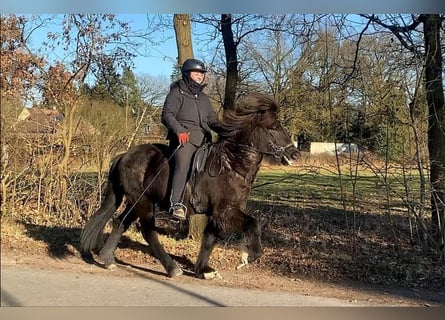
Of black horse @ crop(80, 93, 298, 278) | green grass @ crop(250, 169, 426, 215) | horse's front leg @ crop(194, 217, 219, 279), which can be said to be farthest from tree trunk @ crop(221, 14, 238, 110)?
horse's front leg @ crop(194, 217, 219, 279)

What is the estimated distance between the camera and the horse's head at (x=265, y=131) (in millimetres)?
5246

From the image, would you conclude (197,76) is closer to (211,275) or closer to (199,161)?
(199,161)

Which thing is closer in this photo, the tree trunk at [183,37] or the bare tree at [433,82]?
the tree trunk at [183,37]

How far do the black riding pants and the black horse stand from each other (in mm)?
78

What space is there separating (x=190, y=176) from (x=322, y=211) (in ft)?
7.84

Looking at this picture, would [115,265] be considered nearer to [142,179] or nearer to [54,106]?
[142,179]

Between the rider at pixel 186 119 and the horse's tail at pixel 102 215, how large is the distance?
2.26ft

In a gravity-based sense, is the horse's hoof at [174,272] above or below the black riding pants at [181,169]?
below

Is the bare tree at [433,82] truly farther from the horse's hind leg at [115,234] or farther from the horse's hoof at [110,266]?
the horse's hoof at [110,266]

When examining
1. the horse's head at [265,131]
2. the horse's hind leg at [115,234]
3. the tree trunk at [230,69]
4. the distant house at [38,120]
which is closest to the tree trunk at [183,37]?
the tree trunk at [230,69]

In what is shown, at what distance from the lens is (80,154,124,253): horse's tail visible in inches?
221

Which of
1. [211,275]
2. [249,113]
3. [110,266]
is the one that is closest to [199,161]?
[249,113]

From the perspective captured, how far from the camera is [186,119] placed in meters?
5.35

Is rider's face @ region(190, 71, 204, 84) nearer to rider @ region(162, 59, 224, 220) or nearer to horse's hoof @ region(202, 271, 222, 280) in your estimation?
rider @ region(162, 59, 224, 220)
